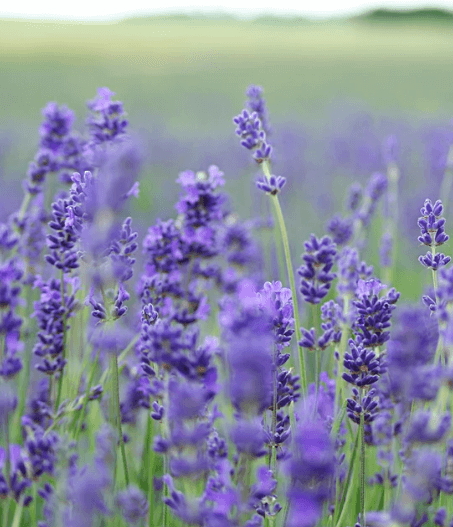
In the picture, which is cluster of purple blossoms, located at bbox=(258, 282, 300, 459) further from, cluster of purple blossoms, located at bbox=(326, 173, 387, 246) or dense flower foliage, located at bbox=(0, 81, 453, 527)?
cluster of purple blossoms, located at bbox=(326, 173, 387, 246)

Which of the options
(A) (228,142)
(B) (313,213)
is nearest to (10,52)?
(A) (228,142)

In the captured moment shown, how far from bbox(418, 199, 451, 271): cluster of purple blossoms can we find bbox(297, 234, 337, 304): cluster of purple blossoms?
0.24 metres

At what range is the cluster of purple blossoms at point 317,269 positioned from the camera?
158 centimetres

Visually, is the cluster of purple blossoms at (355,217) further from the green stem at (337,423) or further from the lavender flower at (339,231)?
the green stem at (337,423)

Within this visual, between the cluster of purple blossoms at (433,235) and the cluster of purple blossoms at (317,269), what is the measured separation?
24cm

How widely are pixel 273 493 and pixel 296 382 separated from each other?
348 millimetres

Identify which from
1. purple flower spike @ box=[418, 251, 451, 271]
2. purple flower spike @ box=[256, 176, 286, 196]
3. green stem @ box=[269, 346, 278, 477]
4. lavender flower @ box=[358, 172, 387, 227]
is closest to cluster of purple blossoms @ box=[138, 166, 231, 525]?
green stem @ box=[269, 346, 278, 477]

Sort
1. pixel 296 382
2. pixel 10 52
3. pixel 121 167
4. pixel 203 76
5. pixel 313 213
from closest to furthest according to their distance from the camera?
1. pixel 121 167
2. pixel 296 382
3. pixel 313 213
4. pixel 203 76
5. pixel 10 52

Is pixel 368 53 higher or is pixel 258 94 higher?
pixel 368 53

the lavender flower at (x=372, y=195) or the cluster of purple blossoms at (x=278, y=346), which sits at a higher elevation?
the lavender flower at (x=372, y=195)

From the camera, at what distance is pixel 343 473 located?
1612 mm

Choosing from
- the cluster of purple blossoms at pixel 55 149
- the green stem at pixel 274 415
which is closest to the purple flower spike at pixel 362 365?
the green stem at pixel 274 415

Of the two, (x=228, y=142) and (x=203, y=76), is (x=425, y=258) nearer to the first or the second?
(x=228, y=142)

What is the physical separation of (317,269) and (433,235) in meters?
0.33
